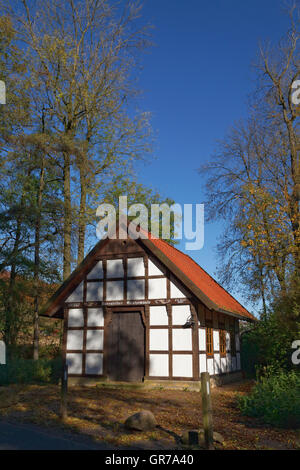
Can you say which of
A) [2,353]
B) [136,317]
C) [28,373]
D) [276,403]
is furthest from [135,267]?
[2,353]

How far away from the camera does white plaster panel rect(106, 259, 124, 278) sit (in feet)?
57.8

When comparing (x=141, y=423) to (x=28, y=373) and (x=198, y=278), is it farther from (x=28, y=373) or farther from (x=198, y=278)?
(x=198, y=278)

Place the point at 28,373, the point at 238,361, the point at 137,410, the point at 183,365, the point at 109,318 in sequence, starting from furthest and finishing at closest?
the point at 238,361, the point at 28,373, the point at 109,318, the point at 183,365, the point at 137,410

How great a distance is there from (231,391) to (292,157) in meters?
12.5

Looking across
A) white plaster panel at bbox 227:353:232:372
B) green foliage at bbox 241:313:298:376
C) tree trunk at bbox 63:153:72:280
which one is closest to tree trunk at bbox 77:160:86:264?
tree trunk at bbox 63:153:72:280

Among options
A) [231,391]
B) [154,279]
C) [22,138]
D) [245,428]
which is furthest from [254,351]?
[22,138]

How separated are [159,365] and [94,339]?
305cm

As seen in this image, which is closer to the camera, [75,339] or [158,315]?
[158,315]

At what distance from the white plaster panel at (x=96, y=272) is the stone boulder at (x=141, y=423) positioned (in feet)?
30.5

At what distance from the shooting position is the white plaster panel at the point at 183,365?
51.2ft

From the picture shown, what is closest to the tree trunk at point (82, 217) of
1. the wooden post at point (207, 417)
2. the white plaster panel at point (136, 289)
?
the white plaster panel at point (136, 289)

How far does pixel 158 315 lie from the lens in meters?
16.6

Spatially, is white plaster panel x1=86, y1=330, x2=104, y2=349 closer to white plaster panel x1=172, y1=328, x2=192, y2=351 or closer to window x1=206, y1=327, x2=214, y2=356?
white plaster panel x1=172, y1=328, x2=192, y2=351

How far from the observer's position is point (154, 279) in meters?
16.9
